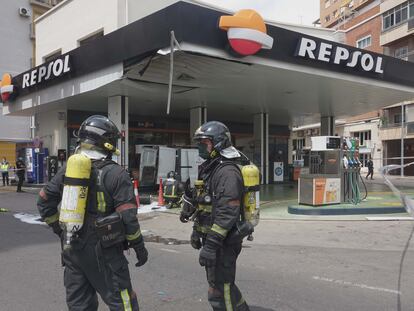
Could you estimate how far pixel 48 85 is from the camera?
54.2ft

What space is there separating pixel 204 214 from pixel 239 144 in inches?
919

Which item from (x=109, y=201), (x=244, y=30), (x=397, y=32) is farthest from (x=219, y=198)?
(x=397, y=32)

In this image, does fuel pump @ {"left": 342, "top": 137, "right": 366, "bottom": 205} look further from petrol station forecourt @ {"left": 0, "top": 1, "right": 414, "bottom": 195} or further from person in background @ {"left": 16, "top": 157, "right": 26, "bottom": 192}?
person in background @ {"left": 16, "top": 157, "right": 26, "bottom": 192}

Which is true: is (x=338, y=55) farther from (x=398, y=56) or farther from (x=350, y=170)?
(x=398, y=56)

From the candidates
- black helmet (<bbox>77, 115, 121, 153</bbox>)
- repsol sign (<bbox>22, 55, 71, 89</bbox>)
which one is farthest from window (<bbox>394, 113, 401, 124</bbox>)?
black helmet (<bbox>77, 115, 121, 153</bbox>)

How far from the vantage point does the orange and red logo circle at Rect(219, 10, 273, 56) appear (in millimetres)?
10781

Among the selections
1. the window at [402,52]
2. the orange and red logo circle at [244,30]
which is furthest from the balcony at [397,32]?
the orange and red logo circle at [244,30]

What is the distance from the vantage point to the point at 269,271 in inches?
241

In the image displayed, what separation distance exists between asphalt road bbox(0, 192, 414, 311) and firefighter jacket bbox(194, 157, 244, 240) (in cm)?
136

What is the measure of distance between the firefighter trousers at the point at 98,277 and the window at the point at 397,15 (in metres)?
41.9

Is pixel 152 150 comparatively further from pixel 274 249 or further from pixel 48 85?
pixel 274 249

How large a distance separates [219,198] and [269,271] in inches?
120

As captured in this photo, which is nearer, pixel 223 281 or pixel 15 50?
pixel 223 281

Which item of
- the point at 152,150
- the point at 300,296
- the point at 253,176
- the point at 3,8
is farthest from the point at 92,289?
the point at 3,8
